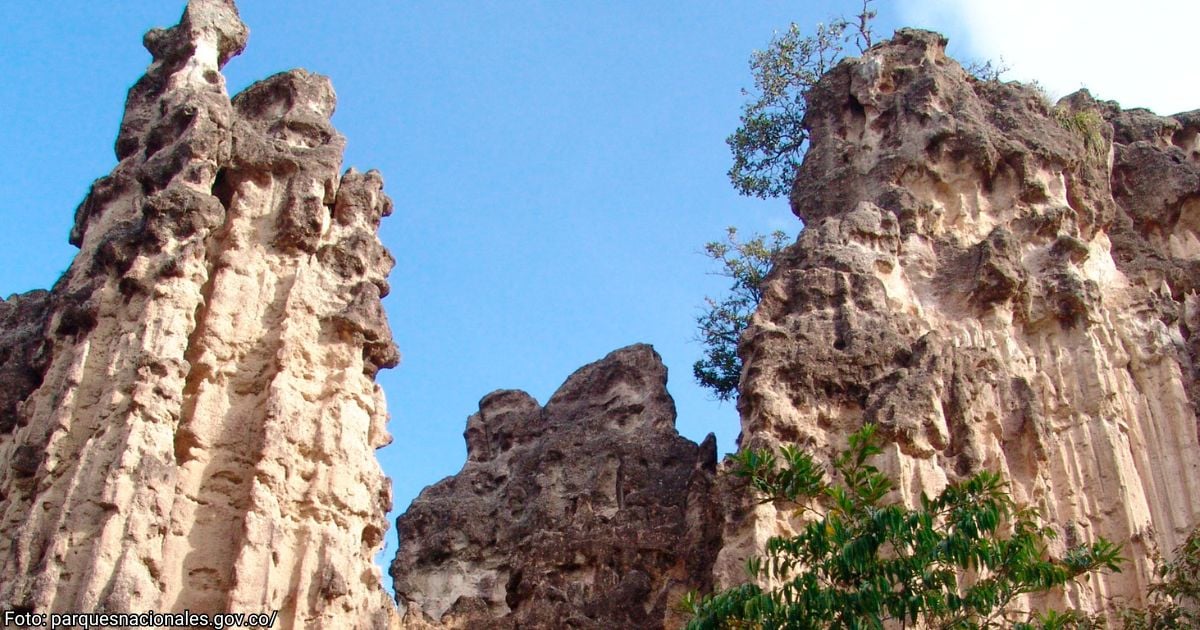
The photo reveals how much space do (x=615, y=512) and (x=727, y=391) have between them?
23.6 feet

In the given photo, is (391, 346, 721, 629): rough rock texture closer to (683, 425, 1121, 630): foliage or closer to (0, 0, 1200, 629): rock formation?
(0, 0, 1200, 629): rock formation

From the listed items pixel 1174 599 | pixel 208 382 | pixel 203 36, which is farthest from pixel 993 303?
pixel 203 36

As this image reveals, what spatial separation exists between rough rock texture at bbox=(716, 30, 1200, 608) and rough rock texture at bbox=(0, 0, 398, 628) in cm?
444

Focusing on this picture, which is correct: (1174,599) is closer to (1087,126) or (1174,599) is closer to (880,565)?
(880,565)

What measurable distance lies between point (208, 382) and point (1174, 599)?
10781 mm

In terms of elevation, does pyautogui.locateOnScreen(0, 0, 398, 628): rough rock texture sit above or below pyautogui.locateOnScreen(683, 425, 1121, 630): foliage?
above

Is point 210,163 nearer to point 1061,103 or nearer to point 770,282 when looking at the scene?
point 770,282

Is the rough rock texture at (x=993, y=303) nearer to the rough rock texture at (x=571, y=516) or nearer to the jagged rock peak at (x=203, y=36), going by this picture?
the rough rock texture at (x=571, y=516)

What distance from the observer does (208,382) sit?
15.6 m

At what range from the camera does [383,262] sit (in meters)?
17.9

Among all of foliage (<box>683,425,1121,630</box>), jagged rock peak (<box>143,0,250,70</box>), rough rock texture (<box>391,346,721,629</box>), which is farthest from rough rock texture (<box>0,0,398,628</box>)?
foliage (<box>683,425,1121,630</box>)

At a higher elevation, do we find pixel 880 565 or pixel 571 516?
pixel 571 516

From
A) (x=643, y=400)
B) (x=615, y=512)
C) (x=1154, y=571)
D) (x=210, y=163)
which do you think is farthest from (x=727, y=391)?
(x=210, y=163)

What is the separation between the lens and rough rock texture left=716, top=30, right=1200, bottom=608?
18.0 metres
